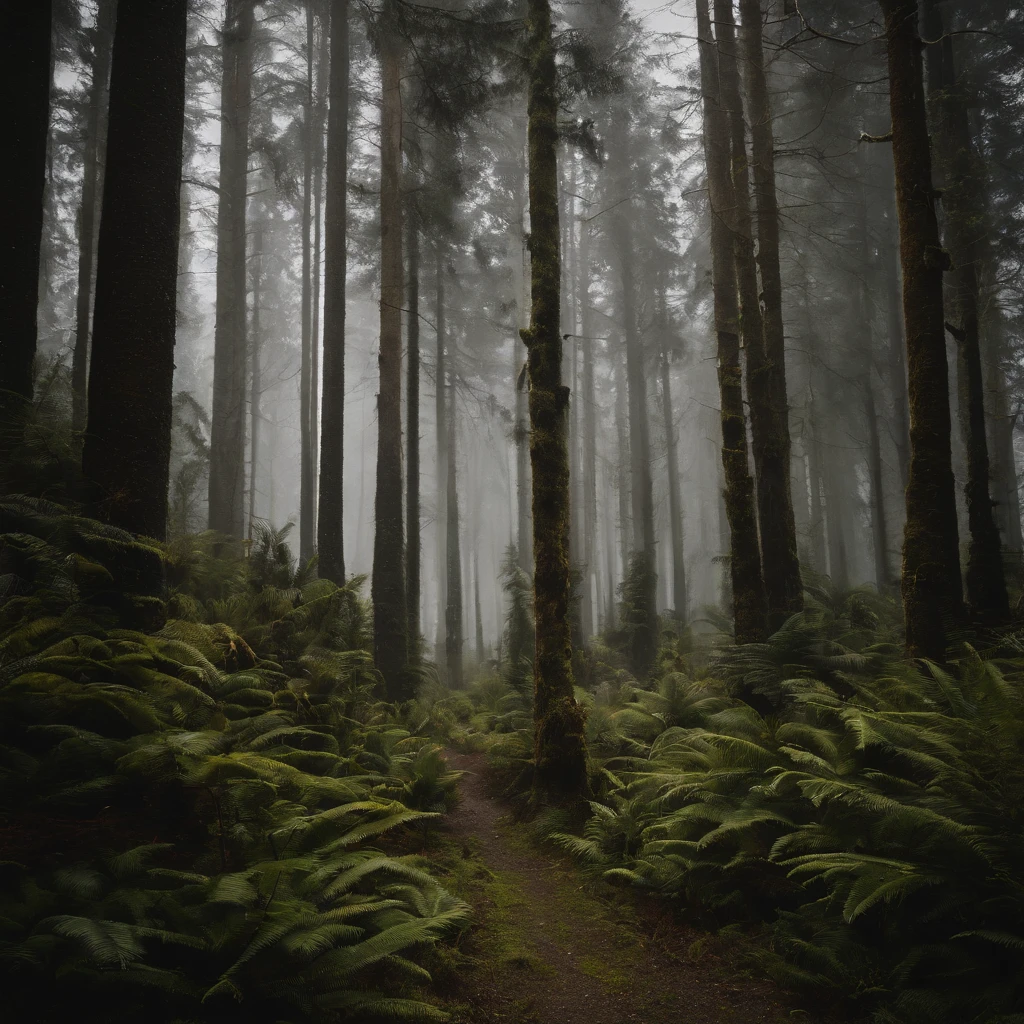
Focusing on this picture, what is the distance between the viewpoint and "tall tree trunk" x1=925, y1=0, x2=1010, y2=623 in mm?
9742

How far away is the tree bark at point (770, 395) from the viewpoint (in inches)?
400

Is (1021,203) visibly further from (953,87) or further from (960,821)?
(960,821)

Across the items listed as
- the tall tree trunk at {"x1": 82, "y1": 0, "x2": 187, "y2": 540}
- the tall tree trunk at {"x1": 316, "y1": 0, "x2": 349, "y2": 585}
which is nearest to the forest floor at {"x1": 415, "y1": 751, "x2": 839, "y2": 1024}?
the tall tree trunk at {"x1": 82, "y1": 0, "x2": 187, "y2": 540}

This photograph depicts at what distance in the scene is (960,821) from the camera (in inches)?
142

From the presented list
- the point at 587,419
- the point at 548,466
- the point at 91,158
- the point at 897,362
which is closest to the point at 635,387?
the point at 587,419

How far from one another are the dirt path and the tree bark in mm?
6217

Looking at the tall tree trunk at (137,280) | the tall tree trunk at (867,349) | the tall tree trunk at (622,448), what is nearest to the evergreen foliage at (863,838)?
the tall tree trunk at (137,280)

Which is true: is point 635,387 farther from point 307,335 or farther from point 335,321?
point 335,321

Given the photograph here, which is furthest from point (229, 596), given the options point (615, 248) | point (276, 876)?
point (615, 248)

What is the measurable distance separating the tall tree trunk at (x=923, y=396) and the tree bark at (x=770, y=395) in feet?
9.91

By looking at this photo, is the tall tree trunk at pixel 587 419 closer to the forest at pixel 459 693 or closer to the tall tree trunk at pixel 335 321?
the forest at pixel 459 693

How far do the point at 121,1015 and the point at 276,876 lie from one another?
2.91ft

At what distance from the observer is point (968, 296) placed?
11.8 metres

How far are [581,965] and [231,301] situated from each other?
16735mm
